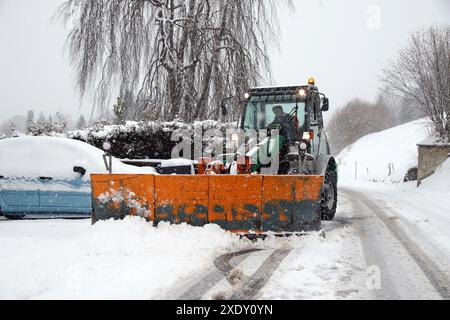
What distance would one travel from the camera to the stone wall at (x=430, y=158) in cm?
1608

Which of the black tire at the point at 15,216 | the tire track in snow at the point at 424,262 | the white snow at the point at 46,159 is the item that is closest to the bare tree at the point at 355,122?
the tire track in snow at the point at 424,262

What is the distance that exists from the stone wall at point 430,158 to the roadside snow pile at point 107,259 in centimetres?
1416

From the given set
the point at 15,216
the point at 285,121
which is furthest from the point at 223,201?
the point at 15,216

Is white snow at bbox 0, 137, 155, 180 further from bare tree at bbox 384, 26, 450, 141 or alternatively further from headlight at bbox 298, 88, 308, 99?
bare tree at bbox 384, 26, 450, 141

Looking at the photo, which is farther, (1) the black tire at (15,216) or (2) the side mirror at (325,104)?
(2) the side mirror at (325,104)

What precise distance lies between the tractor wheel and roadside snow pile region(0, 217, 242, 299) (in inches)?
99.5

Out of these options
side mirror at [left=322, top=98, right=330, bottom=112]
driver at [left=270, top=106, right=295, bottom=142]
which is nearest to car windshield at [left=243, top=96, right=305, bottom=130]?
driver at [left=270, top=106, right=295, bottom=142]

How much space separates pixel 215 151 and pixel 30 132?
5.38 meters

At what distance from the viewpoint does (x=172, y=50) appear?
12469 mm

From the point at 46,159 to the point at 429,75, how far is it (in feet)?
52.9

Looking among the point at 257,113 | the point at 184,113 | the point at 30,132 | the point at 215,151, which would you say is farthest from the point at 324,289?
the point at 30,132

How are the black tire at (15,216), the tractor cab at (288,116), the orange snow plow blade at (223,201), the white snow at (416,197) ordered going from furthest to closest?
the black tire at (15,216), the tractor cab at (288,116), the white snow at (416,197), the orange snow plow blade at (223,201)

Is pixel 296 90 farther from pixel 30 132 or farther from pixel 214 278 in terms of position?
pixel 30 132

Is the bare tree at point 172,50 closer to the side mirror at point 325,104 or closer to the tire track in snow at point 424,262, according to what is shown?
the side mirror at point 325,104
